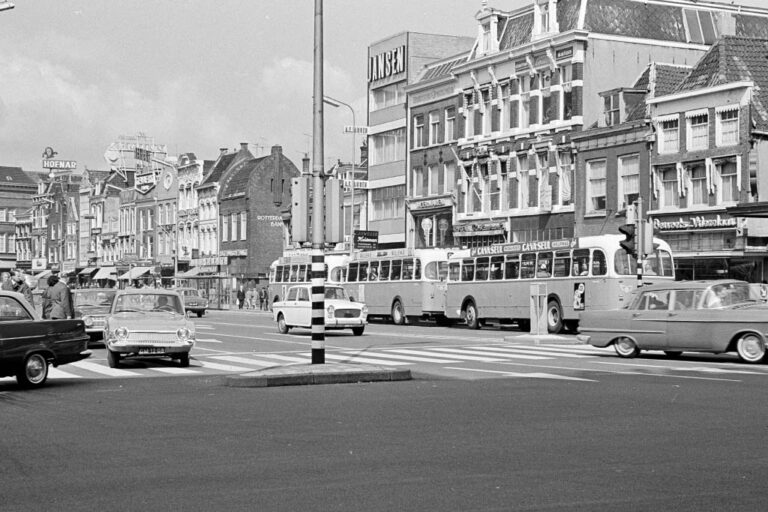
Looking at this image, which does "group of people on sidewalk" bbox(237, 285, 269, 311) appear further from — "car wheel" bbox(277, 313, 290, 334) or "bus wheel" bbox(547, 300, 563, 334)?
"bus wheel" bbox(547, 300, 563, 334)

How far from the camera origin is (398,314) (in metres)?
49.9

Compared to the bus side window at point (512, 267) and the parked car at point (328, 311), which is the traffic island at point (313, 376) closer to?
the parked car at point (328, 311)

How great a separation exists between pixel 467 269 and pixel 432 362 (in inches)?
841

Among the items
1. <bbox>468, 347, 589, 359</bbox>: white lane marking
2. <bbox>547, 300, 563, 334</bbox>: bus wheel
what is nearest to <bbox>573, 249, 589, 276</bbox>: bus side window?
<bbox>547, 300, 563, 334</bbox>: bus wheel

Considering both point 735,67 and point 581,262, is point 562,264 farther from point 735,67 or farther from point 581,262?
point 735,67

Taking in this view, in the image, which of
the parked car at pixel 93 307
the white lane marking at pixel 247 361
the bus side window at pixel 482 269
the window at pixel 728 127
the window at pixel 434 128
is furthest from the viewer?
the window at pixel 434 128

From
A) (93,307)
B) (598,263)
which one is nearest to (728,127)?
(598,263)

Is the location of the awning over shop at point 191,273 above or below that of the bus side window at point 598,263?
above

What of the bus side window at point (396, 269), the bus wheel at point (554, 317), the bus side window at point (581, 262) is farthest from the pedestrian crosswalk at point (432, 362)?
the bus side window at point (396, 269)

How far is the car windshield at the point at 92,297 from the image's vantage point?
3166 cm

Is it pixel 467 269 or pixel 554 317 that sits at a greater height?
pixel 467 269

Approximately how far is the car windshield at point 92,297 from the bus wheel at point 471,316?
54.1 ft

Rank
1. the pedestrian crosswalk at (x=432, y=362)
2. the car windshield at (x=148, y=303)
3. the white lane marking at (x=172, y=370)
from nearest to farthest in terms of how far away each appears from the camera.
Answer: the pedestrian crosswalk at (x=432, y=362) < the white lane marking at (x=172, y=370) < the car windshield at (x=148, y=303)

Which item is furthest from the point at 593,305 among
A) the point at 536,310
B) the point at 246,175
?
the point at 246,175
